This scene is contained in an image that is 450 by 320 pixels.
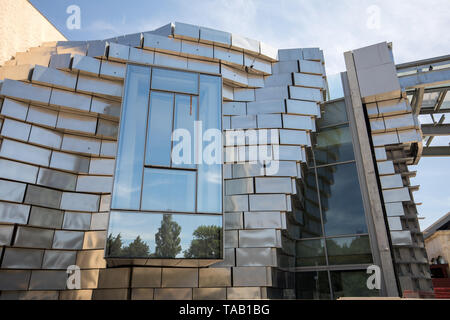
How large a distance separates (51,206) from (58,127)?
6.80 feet

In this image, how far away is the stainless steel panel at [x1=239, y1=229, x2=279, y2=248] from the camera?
8.73 m

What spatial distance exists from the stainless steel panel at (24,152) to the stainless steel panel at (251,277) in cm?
563

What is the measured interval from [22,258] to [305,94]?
8844 millimetres

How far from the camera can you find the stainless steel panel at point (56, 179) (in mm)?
8391

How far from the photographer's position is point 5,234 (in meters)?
7.55

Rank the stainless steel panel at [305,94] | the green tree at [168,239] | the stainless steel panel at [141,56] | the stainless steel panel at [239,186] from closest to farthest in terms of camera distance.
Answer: the green tree at [168,239] → the stainless steel panel at [239,186] → the stainless steel panel at [141,56] → the stainless steel panel at [305,94]

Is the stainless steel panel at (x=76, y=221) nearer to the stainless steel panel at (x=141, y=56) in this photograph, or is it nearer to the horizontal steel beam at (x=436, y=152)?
the stainless steel panel at (x=141, y=56)

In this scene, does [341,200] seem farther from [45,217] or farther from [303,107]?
[45,217]

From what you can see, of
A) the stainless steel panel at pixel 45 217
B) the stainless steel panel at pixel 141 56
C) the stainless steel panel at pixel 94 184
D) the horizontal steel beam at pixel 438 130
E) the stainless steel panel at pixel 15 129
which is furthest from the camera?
the horizontal steel beam at pixel 438 130

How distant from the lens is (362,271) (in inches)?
364

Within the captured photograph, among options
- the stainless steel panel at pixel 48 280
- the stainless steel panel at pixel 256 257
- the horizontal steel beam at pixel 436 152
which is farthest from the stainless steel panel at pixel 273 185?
the horizontal steel beam at pixel 436 152

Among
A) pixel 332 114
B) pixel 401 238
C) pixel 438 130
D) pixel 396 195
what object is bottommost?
pixel 401 238

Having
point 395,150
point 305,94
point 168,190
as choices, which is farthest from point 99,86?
point 395,150
